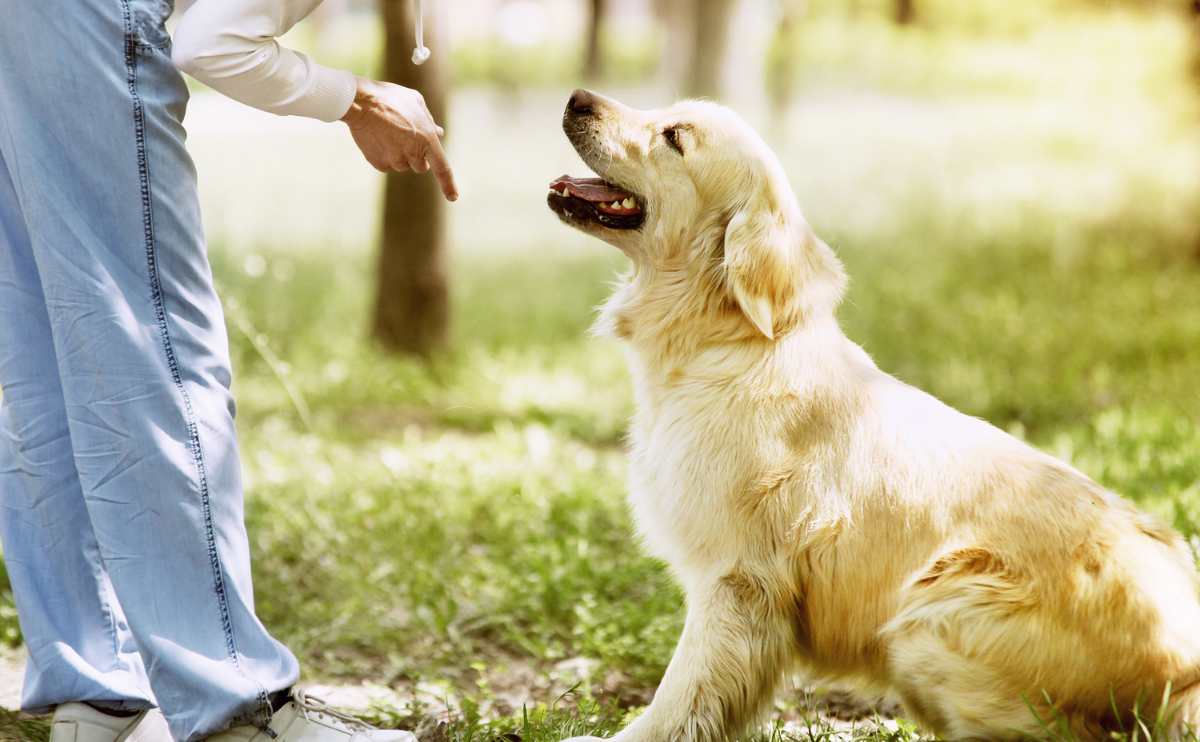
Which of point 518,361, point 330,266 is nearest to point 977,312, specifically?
point 518,361

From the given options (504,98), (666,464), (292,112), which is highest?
(292,112)

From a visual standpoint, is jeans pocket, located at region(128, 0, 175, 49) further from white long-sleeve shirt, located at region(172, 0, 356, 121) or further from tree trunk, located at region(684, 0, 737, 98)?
tree trunk, located at region(684, 0, 737, 98)

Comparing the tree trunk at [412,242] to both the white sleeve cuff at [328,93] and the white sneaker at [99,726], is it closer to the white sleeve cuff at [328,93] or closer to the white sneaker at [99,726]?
the white sleeve cuff at [328,93]

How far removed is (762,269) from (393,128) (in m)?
0.91

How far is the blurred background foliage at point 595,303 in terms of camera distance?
3.96 m

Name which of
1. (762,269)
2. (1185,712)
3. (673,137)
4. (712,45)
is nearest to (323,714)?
(762,269)

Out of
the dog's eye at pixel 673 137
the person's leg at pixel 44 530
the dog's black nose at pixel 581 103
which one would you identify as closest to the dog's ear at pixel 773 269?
the dog's eye at pixel 673 137

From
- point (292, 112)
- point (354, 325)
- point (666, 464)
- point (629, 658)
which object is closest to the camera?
point (292, 112)

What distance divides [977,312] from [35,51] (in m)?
7.00

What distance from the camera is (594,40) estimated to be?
19.0 meters

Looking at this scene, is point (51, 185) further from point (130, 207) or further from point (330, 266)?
point (330, 266)

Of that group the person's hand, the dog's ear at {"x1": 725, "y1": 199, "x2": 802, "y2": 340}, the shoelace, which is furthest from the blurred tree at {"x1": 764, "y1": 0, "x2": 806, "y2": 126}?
the shoelace

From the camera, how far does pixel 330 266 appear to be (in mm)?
9766

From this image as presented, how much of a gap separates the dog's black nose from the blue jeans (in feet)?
3.64
